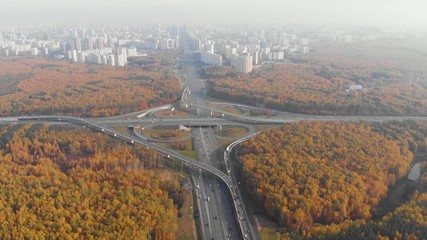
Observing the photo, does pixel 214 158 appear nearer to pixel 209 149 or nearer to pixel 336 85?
pixel 209 149

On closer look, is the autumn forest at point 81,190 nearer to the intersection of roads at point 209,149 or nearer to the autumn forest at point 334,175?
the intersection of roads at point 209,149

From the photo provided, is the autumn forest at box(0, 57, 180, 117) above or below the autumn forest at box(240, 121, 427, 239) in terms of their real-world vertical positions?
above

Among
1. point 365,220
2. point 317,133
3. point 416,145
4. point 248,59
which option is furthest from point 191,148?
point 248,59

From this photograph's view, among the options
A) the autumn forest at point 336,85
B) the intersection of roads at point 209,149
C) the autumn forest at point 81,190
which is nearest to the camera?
the autumn forest at point 81,190

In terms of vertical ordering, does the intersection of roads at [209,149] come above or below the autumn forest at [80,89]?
below

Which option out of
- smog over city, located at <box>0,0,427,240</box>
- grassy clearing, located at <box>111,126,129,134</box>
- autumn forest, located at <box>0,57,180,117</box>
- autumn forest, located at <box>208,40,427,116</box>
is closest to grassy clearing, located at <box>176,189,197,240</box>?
smog over city, located at <box>0,0,427,240</box>

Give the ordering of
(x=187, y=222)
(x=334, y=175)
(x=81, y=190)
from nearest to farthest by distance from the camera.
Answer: (x=187, y=222) → (x=81, y=190) → (x=334, y=175)

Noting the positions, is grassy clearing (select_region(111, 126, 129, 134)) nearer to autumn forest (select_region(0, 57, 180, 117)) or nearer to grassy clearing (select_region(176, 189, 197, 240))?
autumn forest (select_region(0, 57, 180, 117))

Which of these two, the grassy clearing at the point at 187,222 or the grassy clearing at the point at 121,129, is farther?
the grassy clearing at the point at 121,129

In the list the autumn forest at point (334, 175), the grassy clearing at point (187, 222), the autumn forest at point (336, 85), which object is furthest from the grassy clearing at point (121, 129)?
the autumn forest at point (336, 85)

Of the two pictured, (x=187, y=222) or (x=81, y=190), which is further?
(x=81, y=190)

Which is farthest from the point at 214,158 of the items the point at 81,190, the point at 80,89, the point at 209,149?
the point at 80,89

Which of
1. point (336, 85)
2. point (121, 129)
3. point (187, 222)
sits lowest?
point (187, 222)
